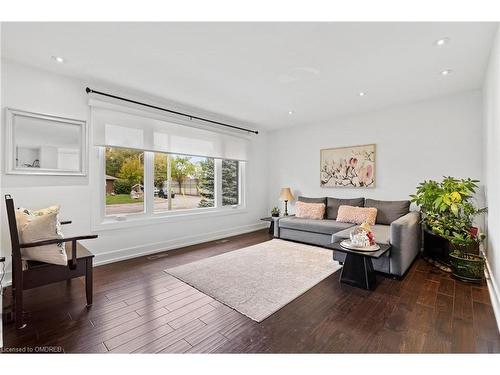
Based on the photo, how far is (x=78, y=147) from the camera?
121 inches

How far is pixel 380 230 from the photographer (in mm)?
3490

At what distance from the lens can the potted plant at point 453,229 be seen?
2.71 m

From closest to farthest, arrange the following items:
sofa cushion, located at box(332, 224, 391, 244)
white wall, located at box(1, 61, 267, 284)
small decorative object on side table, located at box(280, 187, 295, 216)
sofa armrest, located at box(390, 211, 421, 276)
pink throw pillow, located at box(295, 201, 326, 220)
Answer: white wall, located at box(1, 61, 267, 284), sofa armrest, located at box(390, 211, 421, 276), sofa cushion, located at box(332, 224, 391, 244), pink throw pillow, located at box(295, 201, 326, 220), small decorative object on side table, located at box(280, 187, 295, 216)

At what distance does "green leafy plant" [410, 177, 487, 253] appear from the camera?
2.84 meters

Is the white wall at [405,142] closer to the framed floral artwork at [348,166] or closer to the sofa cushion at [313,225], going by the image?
the framed floral artwork at [348,166]

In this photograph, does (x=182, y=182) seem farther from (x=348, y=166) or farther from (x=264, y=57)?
(x=348, y=166)

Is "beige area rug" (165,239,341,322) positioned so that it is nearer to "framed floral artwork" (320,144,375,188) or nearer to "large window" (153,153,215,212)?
"large window" (153,153,215,212)

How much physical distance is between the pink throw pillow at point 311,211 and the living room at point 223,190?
59 millimetres

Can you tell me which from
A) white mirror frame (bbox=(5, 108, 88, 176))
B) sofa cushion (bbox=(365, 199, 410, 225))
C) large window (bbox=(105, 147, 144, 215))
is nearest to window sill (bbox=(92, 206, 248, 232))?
large window (bbox=(105, 147, 144, 215))

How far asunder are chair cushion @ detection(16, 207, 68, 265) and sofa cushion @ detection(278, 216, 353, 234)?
3478mm

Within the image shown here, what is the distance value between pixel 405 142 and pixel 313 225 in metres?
2.16

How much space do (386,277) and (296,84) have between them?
2747 mm

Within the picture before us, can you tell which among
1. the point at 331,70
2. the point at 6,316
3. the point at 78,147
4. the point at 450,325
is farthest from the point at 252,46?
the point at 6,316
